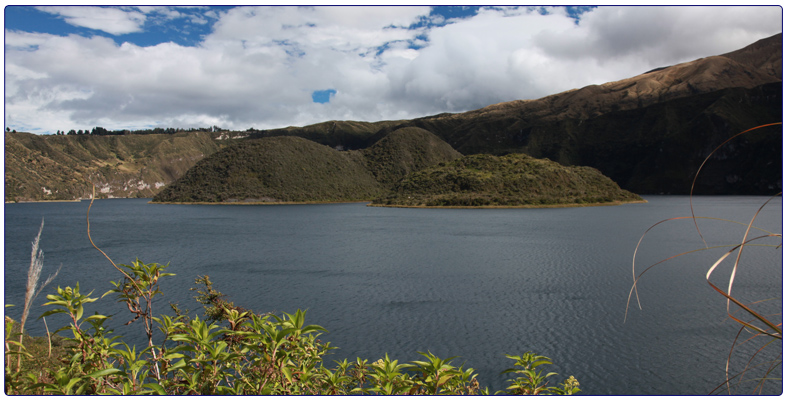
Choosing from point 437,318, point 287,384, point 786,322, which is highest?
point 786,322

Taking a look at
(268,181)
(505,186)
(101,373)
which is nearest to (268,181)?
(268,181)

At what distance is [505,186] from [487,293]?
11134 centimetres

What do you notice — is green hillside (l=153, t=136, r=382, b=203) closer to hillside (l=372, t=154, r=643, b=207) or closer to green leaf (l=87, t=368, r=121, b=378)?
hillside (l=372, t=154, r=643, b=207)

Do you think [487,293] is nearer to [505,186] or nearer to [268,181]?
[505,186]

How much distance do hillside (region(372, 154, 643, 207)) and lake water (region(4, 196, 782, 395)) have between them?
6978cm

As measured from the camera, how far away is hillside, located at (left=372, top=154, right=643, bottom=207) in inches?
5037

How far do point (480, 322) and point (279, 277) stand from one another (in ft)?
56.0

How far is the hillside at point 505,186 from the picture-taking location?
420ft

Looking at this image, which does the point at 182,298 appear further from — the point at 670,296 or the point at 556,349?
the point at 670,296

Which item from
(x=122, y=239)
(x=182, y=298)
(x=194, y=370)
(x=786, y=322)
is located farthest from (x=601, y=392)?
(x=122, y=239)

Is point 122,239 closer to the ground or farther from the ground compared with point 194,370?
closer to the ground

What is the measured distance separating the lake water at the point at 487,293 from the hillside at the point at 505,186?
69.8 m

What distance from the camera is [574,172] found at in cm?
14788

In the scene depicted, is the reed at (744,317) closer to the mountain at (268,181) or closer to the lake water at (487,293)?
the lake water at (487,293)
